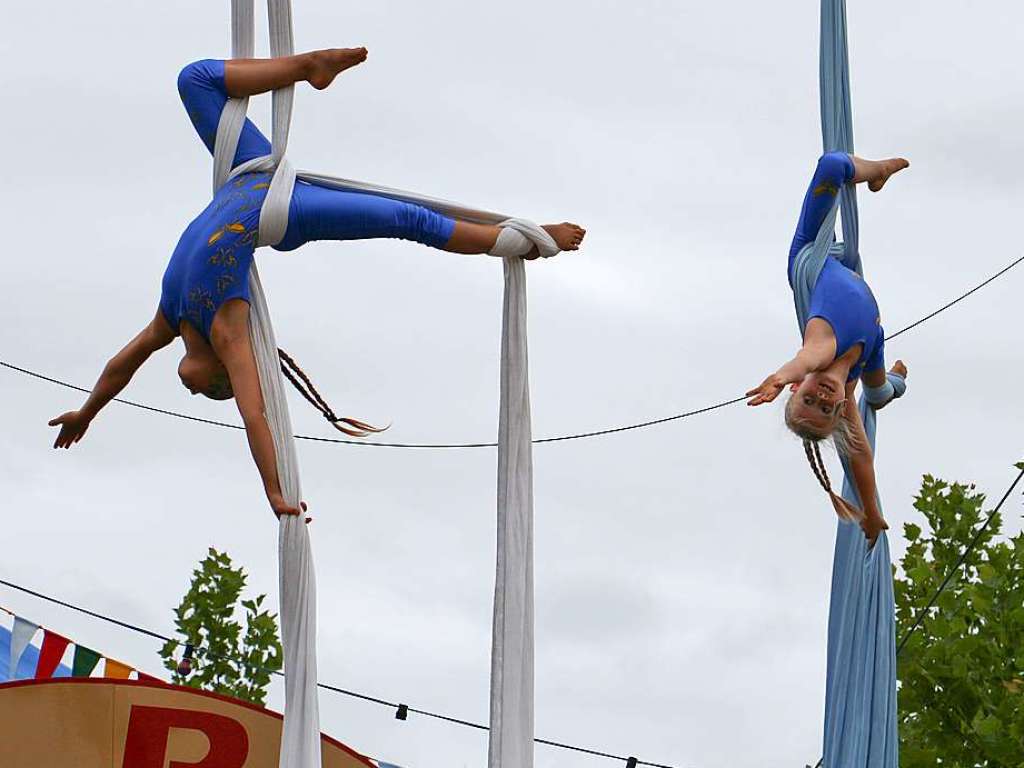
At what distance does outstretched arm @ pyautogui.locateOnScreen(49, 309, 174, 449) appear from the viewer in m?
10.3

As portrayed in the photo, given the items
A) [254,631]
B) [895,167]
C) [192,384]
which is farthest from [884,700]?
[254,631]

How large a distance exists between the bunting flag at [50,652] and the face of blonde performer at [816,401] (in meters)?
4.36

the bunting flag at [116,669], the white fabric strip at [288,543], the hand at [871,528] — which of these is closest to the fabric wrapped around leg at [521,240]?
the white fabric strip at [288,543]

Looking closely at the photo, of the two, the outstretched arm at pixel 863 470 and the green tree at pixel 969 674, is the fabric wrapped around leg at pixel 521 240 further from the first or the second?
the green tree at pixel 969 674

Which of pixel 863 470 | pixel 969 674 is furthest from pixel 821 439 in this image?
pixel 969 674

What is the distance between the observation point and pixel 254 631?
1658 cm

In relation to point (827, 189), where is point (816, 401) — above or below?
below

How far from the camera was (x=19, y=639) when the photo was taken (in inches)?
509

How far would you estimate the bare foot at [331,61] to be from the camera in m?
10.0

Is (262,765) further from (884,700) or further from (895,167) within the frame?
(895,167)

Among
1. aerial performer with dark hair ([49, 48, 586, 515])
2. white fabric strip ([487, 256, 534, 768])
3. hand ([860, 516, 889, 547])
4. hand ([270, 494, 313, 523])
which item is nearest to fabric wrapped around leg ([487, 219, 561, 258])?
aerial performer with dark hair ([49, 48, 586, 515])

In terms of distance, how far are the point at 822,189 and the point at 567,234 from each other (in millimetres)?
1025

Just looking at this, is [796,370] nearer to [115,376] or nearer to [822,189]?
[822,189]

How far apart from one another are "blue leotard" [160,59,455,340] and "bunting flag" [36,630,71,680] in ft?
10.5
